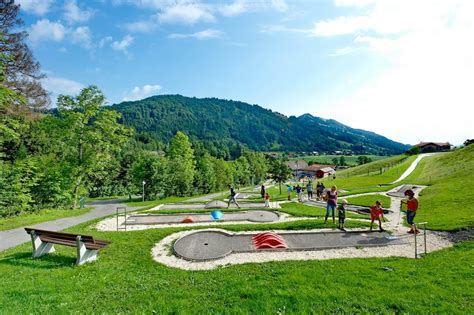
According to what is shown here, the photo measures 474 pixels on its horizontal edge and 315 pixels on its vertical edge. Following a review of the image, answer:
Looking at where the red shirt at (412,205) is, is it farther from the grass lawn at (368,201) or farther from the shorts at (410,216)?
the grass lawn at (368,201)

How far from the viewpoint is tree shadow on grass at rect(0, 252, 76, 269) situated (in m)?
10.0

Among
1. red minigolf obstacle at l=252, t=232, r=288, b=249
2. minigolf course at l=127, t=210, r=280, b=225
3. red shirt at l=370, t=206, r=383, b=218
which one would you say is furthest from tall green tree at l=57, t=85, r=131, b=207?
red shirt at l=370, t=206, r=383, b=218

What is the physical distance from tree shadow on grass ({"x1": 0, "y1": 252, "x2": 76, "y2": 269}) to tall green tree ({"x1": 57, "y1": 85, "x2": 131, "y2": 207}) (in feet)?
66.4

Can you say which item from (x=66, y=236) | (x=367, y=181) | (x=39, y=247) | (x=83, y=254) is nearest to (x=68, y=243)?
(x=66, y=236)

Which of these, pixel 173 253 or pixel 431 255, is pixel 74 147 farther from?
pixel 431 255

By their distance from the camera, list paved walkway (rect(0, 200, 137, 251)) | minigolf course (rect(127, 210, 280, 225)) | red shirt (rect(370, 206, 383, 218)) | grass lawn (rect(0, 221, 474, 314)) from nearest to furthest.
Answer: grass lawn (rect(0, 221, 474, 314)) < paved walkway (rect(0, 200, 137, 251)) < red shirt (rect(370, 206, 383, 218)) < minigolf course (rect(127, 210, 280, 225))

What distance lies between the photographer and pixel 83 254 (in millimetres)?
10289

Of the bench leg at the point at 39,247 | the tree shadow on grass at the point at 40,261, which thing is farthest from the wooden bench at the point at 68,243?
the tree shadow on grass at the point at 40,261

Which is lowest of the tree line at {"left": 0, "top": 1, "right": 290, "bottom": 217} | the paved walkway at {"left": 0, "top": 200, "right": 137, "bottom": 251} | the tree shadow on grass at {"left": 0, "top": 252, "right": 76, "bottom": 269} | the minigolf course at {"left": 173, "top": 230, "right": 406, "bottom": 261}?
the paved walkway at {"left": 0, "top": 200, "right": 137, "bottom": 251}

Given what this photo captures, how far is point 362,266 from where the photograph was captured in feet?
31.2

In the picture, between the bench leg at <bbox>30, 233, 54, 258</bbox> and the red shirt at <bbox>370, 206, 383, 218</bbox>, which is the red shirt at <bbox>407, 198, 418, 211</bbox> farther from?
the bench leg at <bbox>30, 233, 54, 258</bbox>

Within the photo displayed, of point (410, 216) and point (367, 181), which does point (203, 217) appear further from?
point (367, 181)

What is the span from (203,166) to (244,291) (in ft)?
183

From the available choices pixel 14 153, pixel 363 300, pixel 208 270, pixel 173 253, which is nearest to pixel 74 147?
pixel 14 153
